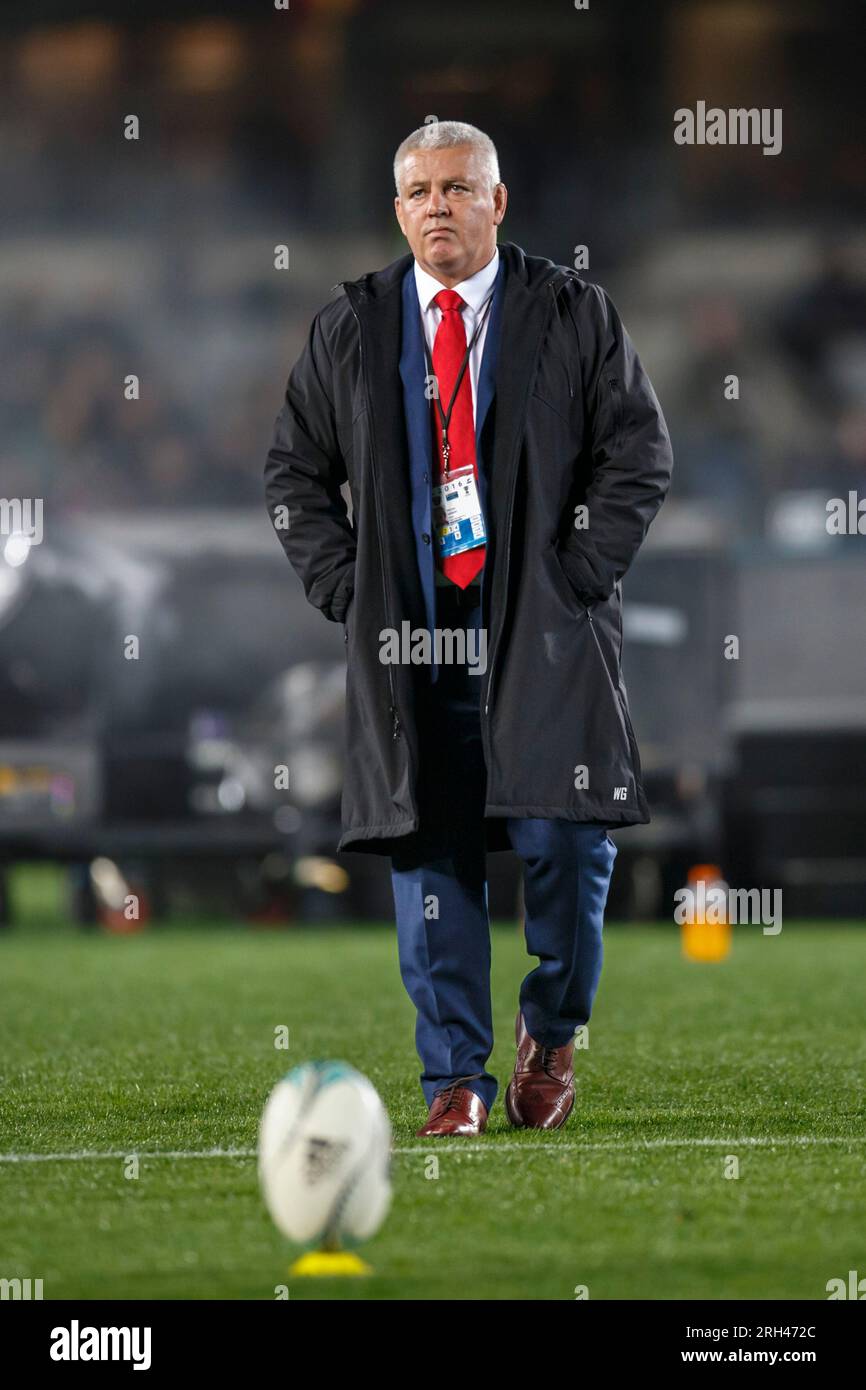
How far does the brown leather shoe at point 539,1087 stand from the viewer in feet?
17.7

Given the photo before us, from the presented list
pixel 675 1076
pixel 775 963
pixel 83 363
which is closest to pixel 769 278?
pixel 83 363

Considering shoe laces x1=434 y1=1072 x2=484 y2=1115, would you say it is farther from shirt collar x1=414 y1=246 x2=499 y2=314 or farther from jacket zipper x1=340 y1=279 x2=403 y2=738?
shirt collar x1=414 y1=246 x2=499 y2=314

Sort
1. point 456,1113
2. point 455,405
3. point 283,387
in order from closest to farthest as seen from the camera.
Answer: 1. point 456,1113
2. point 455,405
3. point 283,387

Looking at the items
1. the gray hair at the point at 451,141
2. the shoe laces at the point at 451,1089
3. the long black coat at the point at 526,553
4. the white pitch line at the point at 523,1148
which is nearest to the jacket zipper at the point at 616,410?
the long black coat at the point at 526,553

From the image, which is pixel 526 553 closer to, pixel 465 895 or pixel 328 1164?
pixel 465 895

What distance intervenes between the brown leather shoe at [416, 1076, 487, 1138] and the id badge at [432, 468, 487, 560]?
47.8 inches

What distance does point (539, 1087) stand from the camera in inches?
213

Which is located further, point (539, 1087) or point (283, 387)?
point (283, 387)

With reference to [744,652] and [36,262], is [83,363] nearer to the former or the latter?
[36,262]

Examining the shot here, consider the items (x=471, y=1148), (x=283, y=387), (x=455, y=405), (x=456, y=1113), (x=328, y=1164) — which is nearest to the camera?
(x=328, y=1164)

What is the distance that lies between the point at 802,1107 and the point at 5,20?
27578 millimetres

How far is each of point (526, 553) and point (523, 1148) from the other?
132cm

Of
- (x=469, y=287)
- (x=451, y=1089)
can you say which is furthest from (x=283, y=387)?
(x=451, y=1089)

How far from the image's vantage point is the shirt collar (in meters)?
5.36
